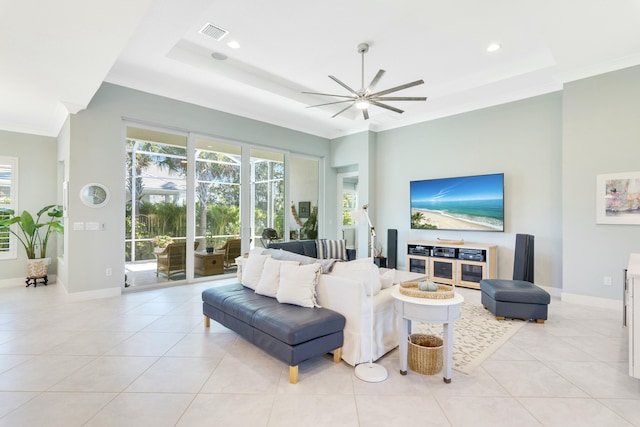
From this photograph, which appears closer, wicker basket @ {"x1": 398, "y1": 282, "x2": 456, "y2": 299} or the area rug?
wicker basket @ {"x1": 398, "y1": 282, "x2": 456, "y2": 299}

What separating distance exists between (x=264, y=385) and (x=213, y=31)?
384cm

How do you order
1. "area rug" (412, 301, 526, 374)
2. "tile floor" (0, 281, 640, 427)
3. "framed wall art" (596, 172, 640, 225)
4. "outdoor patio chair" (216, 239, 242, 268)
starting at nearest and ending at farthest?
"tile floor" (0, 281, 640, 427), "area rug" (412, 301, 526, 374), "framed wall art" (596, 172, 640, 225), "outdoor patio chair" (216, 239, 242, 268)

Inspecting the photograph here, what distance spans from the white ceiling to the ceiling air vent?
0.07 meters

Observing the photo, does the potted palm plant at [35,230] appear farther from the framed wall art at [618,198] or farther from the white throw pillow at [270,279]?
the framed wall art at [618,198]

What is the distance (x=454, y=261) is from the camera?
5.47m

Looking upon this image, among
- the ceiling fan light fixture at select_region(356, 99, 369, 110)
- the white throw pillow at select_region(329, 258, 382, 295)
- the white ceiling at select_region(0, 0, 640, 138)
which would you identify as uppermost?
the white ceiling at select_region(0, 0, 640, 138)

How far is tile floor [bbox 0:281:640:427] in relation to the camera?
1.97 metres

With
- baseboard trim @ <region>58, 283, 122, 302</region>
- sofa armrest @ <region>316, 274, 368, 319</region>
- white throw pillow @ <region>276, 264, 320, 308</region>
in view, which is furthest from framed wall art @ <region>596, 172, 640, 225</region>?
baseboard trim @ <region>58, 283, 122, 302</region>

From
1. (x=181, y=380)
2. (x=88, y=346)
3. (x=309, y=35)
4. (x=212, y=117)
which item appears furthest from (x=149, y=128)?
(x=181, y=380)

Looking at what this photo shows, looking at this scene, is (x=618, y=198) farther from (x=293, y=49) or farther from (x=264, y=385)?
(x=264, y=385)

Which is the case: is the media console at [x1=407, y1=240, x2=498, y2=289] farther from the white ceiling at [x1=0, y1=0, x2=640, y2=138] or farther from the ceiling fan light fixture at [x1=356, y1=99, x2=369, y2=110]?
the ceiling fan light fixture at [x1=356, y1=99, x2=369, y2=110]

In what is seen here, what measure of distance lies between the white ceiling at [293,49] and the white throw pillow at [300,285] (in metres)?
2.48

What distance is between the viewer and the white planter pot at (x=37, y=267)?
550 centimetres

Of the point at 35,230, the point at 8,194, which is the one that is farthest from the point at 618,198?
the point at 8,194
